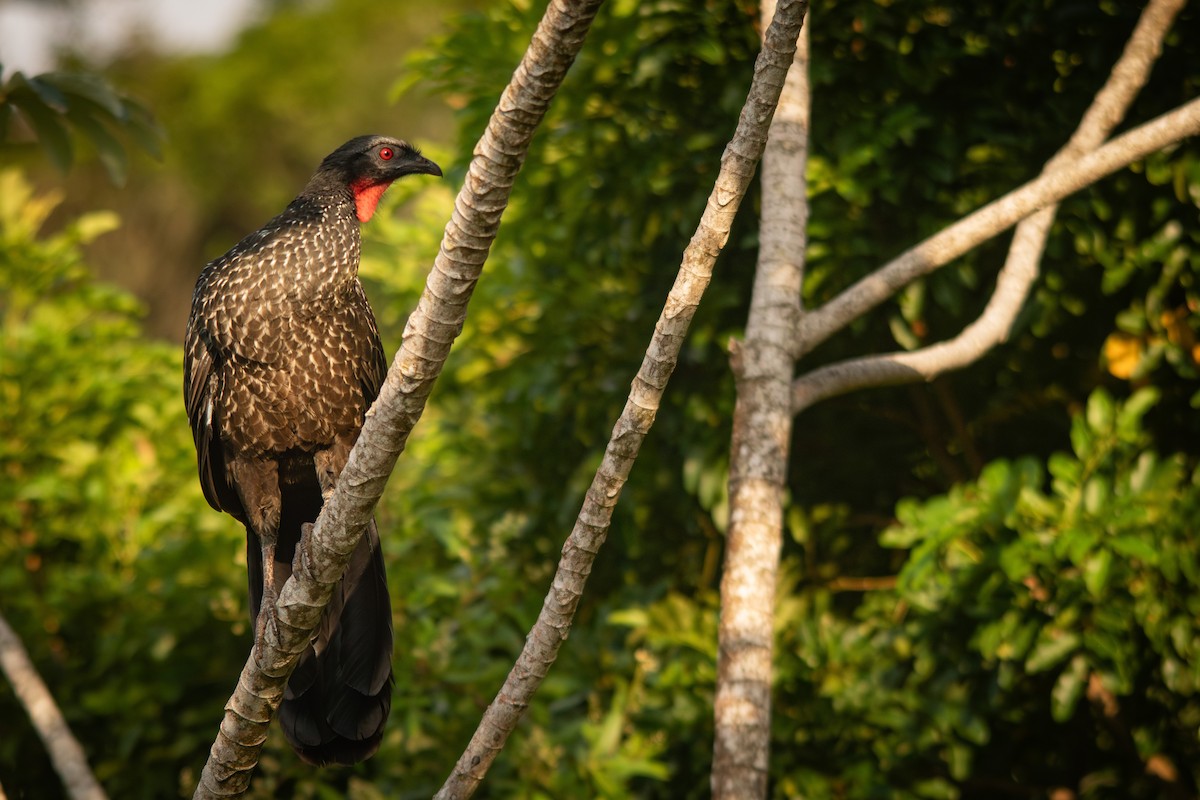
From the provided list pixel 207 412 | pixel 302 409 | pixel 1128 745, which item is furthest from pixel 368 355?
pixel 1128 745

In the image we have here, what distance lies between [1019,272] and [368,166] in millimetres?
1833

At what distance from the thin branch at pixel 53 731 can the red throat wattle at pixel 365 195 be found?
145 centimetres

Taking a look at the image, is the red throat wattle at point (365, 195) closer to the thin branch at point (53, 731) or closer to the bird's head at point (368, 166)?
the bird's head at point (368, 166)

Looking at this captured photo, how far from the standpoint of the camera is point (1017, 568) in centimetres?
319

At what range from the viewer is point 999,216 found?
10.3ft

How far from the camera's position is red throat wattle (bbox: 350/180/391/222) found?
11.6 ft

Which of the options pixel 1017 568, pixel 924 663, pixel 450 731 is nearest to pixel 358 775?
pixel 450 731

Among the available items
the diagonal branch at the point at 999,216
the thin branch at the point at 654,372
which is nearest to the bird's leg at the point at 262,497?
the thin branch at the point at 654,372

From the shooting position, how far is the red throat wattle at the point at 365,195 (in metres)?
3.53

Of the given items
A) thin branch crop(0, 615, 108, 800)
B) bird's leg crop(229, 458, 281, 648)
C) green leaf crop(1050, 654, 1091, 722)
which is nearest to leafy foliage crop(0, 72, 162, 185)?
bird's leg crop(229, 458, 281, 648)

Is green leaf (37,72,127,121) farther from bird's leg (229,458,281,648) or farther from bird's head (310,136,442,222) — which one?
bird's leg (229,458,281,648)

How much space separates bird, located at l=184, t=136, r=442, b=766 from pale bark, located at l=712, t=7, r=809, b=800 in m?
0.81

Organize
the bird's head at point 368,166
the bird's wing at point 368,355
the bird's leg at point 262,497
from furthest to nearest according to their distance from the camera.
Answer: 1. the bird's head at point 368,166
2. the bird's leg at point 262,497
3. the bird's wing at point 368,355

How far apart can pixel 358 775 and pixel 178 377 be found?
1.87m
